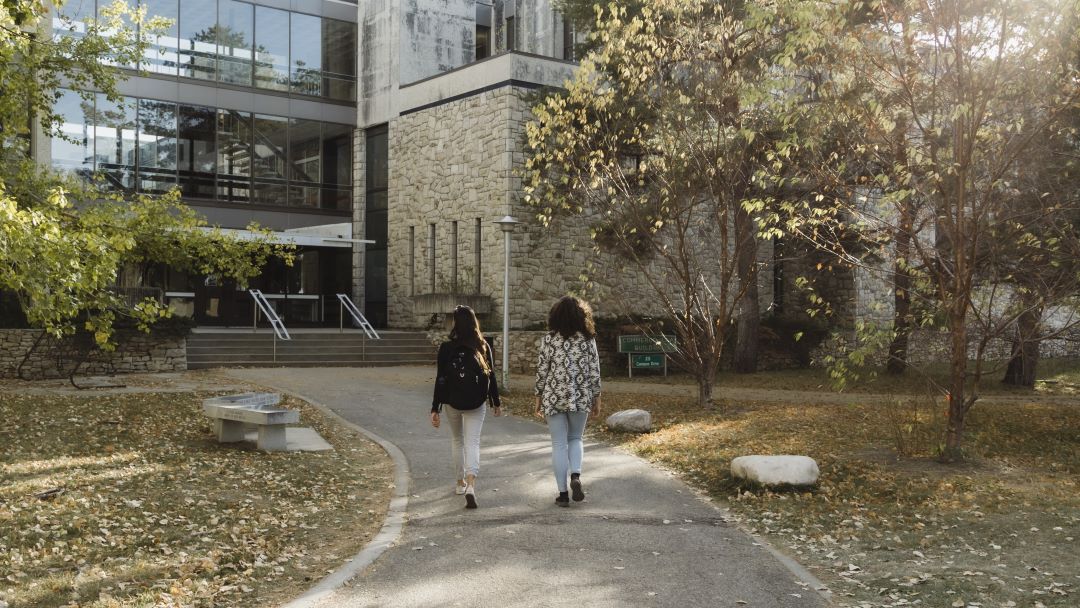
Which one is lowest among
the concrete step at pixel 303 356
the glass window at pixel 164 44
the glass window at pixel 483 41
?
the concrete step at pixel 303 356

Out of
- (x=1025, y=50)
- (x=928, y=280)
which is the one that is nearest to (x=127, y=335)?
(x=928, y=280)

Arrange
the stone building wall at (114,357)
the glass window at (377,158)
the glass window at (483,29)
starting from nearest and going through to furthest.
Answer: the stone building wall at (114,357)
the glass window at (377,158)
the glass window at (483,29)

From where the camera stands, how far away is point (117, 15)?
13.3 meters

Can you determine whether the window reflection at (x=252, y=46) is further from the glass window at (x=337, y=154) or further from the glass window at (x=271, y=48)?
the glass window at (x=337, y=154)

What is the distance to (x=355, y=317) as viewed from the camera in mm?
25453

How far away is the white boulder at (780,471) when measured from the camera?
8.38 metres

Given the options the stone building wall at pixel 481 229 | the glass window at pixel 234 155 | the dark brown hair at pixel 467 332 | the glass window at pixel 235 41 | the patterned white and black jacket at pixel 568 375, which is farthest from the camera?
the glass window at pixel 235 41

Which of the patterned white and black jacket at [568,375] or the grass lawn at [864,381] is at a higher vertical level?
the patterned white and black jacket at [568,375]

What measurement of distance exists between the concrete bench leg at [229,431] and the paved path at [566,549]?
2124 mm

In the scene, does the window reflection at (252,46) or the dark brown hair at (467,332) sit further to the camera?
the window reflection at (252,46)

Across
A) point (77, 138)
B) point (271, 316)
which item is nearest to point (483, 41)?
point (271, 316)

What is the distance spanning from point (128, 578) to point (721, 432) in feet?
27.0

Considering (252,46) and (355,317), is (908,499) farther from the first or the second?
(252,46)

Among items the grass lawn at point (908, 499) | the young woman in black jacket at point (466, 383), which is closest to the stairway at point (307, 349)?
the grass lawn at point (908, 499)
